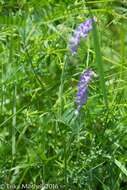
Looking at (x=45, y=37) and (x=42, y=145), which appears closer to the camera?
(x=42, y=145)

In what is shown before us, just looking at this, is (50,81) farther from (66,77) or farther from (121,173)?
(121,173)

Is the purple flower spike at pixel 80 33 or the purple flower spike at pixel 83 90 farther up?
the purple flower spike at pixel 80 33

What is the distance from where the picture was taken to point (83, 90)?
161 cm

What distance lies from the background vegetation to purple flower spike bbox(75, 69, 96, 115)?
0.04m

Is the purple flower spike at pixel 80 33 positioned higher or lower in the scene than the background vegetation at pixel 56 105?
higher

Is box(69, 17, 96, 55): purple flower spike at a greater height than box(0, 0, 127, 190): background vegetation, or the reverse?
box(69, 17, 96, 55): purple flower spike

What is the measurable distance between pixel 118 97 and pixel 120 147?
0.49ft

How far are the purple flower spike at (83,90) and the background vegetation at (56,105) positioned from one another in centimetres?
4

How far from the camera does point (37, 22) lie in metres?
1.87

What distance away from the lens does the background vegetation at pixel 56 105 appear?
5.51 feet

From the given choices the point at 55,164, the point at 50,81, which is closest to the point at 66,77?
the point at 50,81

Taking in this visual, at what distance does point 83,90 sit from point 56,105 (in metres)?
0.18

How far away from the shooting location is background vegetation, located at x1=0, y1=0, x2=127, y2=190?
1680 millimetres

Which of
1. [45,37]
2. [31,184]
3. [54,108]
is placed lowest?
[31,184]
